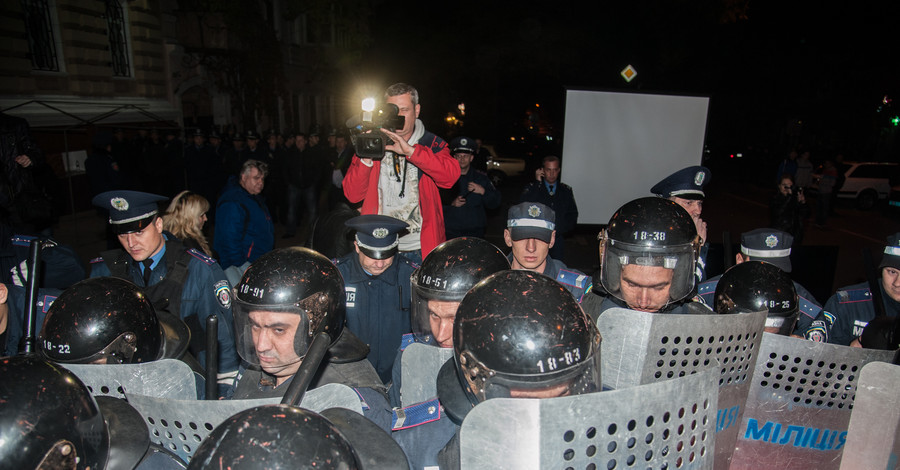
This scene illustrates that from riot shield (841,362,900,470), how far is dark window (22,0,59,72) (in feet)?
52.1

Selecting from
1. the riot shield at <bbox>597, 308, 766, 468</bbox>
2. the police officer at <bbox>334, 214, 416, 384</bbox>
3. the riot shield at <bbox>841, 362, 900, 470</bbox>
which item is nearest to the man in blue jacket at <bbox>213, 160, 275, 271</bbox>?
the police officer at <bbox>334, 214, 416, 384</bbox>

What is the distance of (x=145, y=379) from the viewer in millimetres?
1914

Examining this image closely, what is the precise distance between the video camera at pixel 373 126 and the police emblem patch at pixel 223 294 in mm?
1327

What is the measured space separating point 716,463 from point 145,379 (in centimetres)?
214

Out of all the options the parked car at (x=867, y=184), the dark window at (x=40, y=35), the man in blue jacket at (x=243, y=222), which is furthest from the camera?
the parked car at (x=867, y=184)

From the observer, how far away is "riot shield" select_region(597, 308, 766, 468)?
1.87m

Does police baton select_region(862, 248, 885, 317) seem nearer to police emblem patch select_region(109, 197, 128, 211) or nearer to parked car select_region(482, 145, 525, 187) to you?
police emblem patch select_region(109, 197, 128, 211)

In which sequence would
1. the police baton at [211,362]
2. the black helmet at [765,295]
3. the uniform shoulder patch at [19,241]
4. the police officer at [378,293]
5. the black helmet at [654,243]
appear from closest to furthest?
the police baton at [211,362], the black helmet at [654,243], the black helmet at [765,295], the police officer at [378,293], the uniform shoulder patch at [19,241]

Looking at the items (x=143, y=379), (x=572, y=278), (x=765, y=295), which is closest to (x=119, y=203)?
(x=143, y=379)

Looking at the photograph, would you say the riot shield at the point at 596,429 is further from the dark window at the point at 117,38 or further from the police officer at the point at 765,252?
the dark window at the point at 117,38

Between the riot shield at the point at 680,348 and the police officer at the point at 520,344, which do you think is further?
the riot shield at the point at 680,348

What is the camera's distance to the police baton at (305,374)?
5.49 feet

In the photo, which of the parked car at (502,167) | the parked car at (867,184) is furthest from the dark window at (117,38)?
the parked car at (867,184)

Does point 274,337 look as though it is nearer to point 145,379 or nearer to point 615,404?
point 145,379
